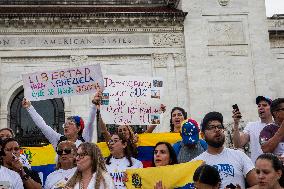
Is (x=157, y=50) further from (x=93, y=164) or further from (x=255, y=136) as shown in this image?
(x=93, y=164)

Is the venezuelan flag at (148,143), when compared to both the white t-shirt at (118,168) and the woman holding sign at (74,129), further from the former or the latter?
the white t-shirt at (118,168)

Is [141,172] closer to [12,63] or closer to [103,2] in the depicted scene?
[12,63]

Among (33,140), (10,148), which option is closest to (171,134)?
(10,148)

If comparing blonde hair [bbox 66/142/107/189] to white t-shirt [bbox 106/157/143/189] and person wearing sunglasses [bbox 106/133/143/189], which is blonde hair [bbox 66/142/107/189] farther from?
person wearing sunglasses [bbox 106/133/143/189]

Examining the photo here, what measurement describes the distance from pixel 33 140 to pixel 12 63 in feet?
11.8

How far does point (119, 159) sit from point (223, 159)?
201 cm

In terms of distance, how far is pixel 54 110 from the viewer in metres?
21.4

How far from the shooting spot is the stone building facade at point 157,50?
21094mm

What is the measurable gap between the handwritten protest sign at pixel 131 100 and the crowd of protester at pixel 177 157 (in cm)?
167

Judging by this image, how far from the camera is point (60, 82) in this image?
33.6ft

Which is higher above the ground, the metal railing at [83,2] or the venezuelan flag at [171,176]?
the metal railing at [83,2]

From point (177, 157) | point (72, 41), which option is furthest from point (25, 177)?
point (72, 41)

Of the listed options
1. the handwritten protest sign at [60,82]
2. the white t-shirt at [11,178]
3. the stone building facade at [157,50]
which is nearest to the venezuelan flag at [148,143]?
the handwritten protest sign at [60,82]

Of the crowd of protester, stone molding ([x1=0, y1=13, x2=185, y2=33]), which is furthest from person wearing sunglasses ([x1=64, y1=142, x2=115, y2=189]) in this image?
stone molding ([x1=0, y1=13, x2=185, y2=33])
